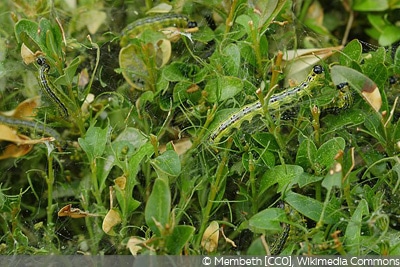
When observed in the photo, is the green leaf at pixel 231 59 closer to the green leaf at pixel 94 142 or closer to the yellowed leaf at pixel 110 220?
the green leaf at pixel 94 142

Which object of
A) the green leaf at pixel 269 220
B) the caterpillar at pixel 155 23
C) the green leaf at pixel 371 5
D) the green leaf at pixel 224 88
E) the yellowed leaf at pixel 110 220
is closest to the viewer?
the green leaf at pixel 269 220

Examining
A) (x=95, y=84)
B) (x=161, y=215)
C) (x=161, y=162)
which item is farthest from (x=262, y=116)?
(x=95, y=84)

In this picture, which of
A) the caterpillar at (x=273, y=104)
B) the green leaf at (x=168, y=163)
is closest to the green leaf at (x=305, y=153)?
the caterpillar at (x=273, y=104)

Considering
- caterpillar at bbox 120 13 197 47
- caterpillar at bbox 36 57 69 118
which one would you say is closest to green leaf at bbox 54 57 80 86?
caterpillar at bbox 36 57 69 118

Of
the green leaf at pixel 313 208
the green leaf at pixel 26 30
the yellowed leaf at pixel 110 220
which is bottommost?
the yellowed leaf at pixel 110 220

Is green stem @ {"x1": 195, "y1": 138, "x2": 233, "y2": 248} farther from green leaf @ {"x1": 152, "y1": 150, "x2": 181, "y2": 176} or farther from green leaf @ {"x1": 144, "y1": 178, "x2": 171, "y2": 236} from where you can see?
green leaf @ {"x1": 144, "y1": 178, "x2": 171, "y2": 236}

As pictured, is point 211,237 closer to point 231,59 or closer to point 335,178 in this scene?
point 335,178

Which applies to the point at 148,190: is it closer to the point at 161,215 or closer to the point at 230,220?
the point at 230,220
